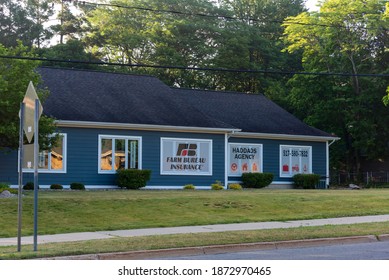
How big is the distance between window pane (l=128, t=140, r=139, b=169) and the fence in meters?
19.0

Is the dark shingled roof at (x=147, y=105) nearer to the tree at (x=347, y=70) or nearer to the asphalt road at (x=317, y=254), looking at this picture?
the tree at (x=347, y=70)

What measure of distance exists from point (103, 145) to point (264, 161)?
9.64 metres

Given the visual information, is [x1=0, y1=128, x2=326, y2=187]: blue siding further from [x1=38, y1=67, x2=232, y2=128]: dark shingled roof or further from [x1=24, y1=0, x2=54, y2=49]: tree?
[x1=24, y1=0, x2=54, y2=49]: tree

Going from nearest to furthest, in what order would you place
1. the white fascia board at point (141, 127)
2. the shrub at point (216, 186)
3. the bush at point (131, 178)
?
the white fascia board at point (141, 127) < the bush at point (131, 178) < the shrub at point (216, 186)

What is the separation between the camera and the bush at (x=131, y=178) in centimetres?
3128

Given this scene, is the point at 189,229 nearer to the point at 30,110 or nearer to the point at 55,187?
the point at 30,110

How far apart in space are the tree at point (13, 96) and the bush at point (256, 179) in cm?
1254

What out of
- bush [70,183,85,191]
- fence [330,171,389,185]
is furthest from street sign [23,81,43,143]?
fence [330,171,389,185]

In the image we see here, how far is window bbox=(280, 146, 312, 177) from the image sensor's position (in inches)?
1500

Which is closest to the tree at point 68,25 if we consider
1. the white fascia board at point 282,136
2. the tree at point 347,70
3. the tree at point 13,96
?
the tree at point 347,70

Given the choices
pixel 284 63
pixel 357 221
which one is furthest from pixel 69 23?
pixel 357 221

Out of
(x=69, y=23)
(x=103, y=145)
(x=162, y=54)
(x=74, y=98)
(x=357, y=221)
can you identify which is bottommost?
(x=357, y=221)

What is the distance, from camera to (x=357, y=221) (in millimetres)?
20953

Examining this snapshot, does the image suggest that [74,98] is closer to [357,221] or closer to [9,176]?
[9,176]
